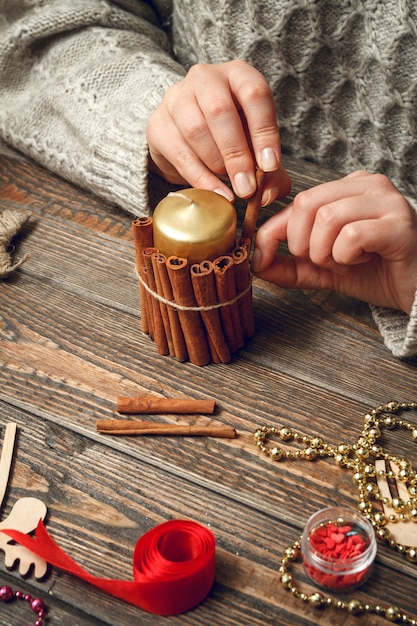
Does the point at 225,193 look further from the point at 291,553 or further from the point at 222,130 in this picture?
the point at 291,553

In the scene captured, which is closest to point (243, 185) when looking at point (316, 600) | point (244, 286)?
point (244, 286)

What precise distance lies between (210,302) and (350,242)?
0.62ft

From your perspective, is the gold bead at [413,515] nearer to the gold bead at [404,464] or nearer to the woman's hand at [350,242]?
the gold bead at [404,464]

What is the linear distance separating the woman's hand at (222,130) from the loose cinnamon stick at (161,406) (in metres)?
0.28

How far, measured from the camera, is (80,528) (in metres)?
0.70

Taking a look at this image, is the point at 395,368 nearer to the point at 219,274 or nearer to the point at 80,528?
the point at 219,274

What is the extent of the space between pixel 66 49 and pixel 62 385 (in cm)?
A: 65

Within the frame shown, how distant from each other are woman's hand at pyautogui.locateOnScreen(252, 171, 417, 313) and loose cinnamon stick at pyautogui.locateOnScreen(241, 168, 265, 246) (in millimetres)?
26

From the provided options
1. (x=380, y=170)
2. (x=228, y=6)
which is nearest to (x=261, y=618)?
(x=380, y=170)

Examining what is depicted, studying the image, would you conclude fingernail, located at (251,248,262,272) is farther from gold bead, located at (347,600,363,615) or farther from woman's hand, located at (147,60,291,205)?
gold bead, located at (347,600,363,615)

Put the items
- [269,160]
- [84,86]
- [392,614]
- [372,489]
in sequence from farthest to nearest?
[84,86], [269,160], [372,489], [392,614]

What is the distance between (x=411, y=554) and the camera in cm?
68

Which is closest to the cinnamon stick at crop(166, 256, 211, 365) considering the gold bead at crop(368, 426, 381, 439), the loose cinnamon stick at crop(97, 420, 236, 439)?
the loose cinnamon stick at crop(97, 420, 236, 439)

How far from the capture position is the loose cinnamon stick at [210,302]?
77cm
